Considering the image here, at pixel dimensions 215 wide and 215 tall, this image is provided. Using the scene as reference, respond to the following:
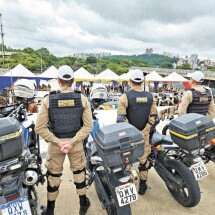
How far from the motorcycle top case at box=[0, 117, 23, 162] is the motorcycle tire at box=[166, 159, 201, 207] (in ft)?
5.34

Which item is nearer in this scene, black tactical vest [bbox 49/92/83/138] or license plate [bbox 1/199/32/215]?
license plate [bbox 1/199/32/215]

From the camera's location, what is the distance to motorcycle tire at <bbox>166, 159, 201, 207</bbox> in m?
2.63

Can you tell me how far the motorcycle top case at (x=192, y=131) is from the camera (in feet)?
8.48

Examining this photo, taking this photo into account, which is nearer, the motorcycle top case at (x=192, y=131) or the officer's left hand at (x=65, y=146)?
the officer's left hand at (x=65, y=146)

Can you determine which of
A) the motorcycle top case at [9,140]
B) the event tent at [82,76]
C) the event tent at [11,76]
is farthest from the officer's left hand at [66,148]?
the event tent at [82,76]

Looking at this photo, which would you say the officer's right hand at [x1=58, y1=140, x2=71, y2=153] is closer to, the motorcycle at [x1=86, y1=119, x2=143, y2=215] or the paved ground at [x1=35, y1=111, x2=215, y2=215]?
the motorcycle at [x1=86, y1=119, x2=143, y2=215]

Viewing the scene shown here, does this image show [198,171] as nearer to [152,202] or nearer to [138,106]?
[152,202]

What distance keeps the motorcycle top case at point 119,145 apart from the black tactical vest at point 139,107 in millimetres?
698

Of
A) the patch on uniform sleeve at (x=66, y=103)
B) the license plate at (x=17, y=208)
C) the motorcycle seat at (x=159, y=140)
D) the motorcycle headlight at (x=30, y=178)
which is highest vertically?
the patch on uniform sleeve at (x=66, y=103)

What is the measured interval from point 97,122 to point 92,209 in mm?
942

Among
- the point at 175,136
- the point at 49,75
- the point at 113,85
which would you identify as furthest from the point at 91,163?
the point at 113,85

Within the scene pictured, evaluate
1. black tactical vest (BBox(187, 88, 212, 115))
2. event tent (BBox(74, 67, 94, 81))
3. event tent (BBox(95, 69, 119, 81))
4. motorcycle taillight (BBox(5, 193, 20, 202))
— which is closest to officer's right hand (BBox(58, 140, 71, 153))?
motorcycle taillight (BBox(5, 193, 20, 202))

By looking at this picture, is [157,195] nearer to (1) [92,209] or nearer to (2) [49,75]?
(1) [92,209]

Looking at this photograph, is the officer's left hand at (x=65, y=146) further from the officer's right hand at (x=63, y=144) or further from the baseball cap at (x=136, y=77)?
the baseball cap at (x=136, y=77)
